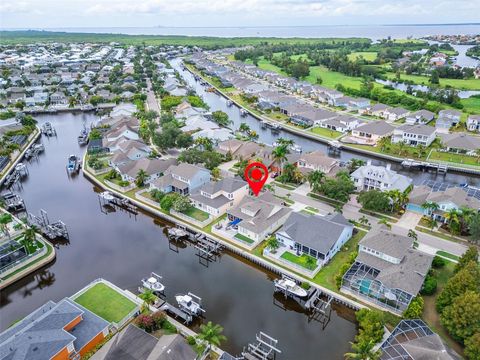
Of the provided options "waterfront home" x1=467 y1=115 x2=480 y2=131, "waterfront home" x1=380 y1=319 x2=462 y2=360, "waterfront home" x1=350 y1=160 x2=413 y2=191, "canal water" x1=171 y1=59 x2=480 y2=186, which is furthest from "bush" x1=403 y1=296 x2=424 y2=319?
"waterfront home" x1=467 y1=115 x2=480 y2=131

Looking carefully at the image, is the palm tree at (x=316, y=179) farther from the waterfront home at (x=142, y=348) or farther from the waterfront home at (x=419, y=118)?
the waterfront home at (x=419, y=118)

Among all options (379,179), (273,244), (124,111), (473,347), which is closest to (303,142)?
(379,179)

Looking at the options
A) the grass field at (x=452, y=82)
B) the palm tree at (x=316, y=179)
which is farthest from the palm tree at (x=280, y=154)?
the grass field at (x=452, y=82)

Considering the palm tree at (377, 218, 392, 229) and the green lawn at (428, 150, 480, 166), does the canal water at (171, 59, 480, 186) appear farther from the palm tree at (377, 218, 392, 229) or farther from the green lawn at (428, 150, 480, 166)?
the palm tree at (377, 218, 392, 229)

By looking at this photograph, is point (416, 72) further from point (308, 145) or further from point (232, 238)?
point (232, 238)

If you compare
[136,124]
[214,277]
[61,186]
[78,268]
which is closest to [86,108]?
[136,124]

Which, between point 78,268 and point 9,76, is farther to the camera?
point 9,76
